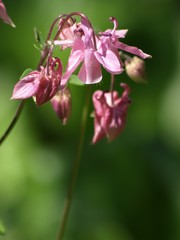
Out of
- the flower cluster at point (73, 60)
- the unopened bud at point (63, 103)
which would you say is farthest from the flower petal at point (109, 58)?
the unopened bud at point (63, 103)

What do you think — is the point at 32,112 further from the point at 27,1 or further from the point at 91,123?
the point at 27,1

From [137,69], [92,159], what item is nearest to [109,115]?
[137,69]

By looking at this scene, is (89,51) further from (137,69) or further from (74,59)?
(137,69)

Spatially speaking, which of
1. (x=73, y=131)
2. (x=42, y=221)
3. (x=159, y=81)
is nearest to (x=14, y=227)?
(x=42, y=221)

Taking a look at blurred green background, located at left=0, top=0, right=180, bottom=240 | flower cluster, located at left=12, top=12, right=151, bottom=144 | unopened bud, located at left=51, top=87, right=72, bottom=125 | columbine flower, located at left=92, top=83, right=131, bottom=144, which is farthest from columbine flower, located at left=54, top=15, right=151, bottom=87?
blurred green background, located at left=0, top=0, right=180, bottom=240

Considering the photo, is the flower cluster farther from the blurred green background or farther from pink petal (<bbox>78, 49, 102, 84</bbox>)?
the blurred green background

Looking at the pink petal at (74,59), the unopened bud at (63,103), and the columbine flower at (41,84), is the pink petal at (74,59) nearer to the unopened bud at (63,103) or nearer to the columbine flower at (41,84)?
the columbine flower at (41,84)

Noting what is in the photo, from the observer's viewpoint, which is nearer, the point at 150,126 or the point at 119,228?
the point at 119,228
